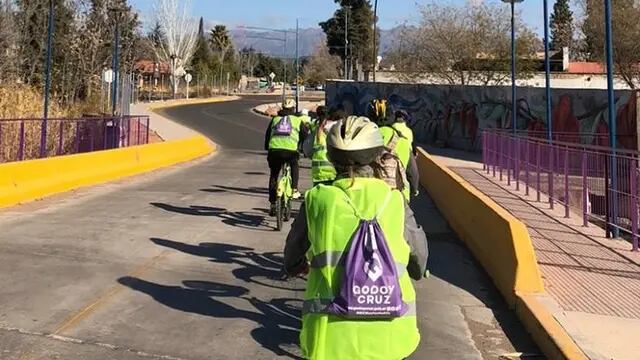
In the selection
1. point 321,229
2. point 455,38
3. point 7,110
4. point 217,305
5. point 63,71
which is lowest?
point 217,305

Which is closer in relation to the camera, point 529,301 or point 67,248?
point 529,301

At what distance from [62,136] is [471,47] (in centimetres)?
3261

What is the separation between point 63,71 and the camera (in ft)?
119

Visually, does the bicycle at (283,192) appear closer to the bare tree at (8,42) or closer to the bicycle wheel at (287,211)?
the bicycle wheel at (287,211)

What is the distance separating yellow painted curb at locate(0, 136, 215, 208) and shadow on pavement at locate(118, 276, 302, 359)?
19.4 ft

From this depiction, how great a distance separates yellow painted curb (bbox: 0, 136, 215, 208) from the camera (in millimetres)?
12109

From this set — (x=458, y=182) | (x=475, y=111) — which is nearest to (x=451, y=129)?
(x=475, y=111)

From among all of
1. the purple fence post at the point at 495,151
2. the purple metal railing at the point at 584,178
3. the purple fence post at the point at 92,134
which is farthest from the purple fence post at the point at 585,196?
the purple fence post at the point at 92,134

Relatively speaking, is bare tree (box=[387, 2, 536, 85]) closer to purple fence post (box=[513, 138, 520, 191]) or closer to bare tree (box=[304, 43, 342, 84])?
purple fence post (box=[513, 138, 520, 191])

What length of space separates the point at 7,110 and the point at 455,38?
32489mm

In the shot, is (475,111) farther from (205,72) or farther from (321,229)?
(205,72)

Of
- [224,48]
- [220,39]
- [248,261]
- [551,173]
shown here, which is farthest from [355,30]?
[248,261]

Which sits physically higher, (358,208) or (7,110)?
(7,110)

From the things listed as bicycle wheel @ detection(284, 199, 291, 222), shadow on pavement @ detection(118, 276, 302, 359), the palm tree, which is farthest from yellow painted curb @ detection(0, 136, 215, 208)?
the palm tree
